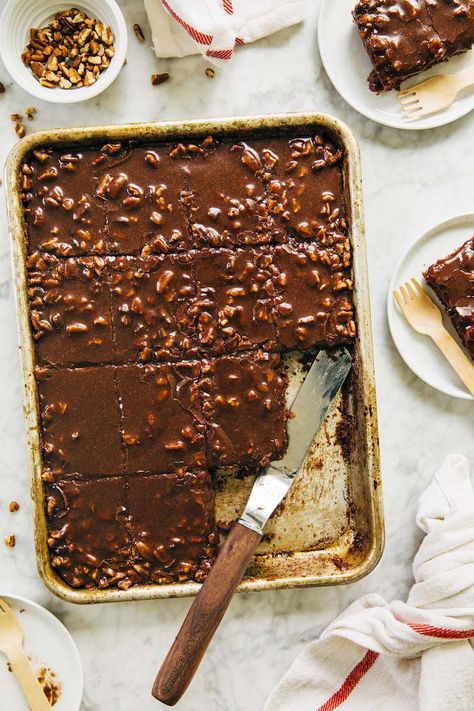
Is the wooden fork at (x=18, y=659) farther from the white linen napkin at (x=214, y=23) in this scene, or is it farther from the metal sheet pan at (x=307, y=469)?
the white linen napkin at (x=214, y=23)

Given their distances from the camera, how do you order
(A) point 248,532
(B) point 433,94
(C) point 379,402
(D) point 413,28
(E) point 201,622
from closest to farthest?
(E) point 201,622 → (A) point 248,532 → (D) point 413,28 → (B) point 433,94 → (C) point 379,402

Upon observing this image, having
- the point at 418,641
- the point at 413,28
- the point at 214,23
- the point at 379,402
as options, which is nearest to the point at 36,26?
the point at 214,23

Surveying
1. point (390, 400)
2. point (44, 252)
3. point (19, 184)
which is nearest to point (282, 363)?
point (390, 400)

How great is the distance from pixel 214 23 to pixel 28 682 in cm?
291

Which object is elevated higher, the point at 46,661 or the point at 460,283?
the point at 460,283

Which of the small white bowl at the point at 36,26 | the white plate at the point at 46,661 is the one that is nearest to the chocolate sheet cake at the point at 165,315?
the small white bowl at the point at 36,26

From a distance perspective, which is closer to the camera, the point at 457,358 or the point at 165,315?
the point at 165,315

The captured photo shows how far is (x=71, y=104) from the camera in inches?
123

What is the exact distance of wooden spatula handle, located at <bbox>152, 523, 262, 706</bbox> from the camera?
2.67 m

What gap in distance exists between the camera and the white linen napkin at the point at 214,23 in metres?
2.90

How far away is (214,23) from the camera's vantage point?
2.90 metres

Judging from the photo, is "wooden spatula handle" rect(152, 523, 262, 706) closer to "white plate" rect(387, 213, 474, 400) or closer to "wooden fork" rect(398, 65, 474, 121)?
"white plate" rect(387, 213, 474, 400)

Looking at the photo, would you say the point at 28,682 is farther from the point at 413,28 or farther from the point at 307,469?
the point at 413,28

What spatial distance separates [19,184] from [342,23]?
5.14ft
